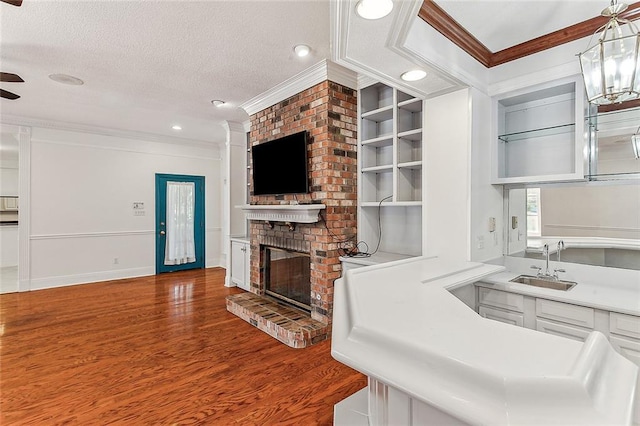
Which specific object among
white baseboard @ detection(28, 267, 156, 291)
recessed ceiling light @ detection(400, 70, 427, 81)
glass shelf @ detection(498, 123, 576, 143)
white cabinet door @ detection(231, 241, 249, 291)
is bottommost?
white baseboard @ detection(28, 267, 156, 291)

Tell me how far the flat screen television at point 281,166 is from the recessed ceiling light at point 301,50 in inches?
31.6

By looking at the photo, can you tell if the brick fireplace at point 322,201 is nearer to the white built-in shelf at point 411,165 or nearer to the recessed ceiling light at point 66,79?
the white built-in shelf at point 411,165

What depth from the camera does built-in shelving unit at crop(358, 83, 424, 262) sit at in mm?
3207

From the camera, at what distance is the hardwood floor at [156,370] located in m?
2.10

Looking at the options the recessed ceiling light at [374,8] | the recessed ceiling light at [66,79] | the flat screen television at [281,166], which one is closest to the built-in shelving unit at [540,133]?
the recessed ceiling light at [374,8]

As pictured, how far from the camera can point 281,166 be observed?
375 cm

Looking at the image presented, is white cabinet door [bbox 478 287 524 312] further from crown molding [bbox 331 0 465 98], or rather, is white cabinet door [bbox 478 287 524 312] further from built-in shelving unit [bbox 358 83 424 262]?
crown molding [bbox 331 0 465 98]

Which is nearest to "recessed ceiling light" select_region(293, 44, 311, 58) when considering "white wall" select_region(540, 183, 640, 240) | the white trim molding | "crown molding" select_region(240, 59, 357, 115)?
"crown molding" select_region(240, 59, 357, 115)

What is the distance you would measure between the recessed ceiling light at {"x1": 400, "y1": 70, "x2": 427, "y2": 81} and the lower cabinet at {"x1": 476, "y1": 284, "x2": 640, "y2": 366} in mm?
1625

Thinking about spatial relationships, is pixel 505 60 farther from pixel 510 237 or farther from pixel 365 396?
pixel 365 396

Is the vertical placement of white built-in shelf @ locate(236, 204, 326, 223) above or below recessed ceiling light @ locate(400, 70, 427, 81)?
below

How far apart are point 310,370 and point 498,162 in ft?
7.75

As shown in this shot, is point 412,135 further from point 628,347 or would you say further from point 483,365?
point 483,365

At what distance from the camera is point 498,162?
2.64 metres
